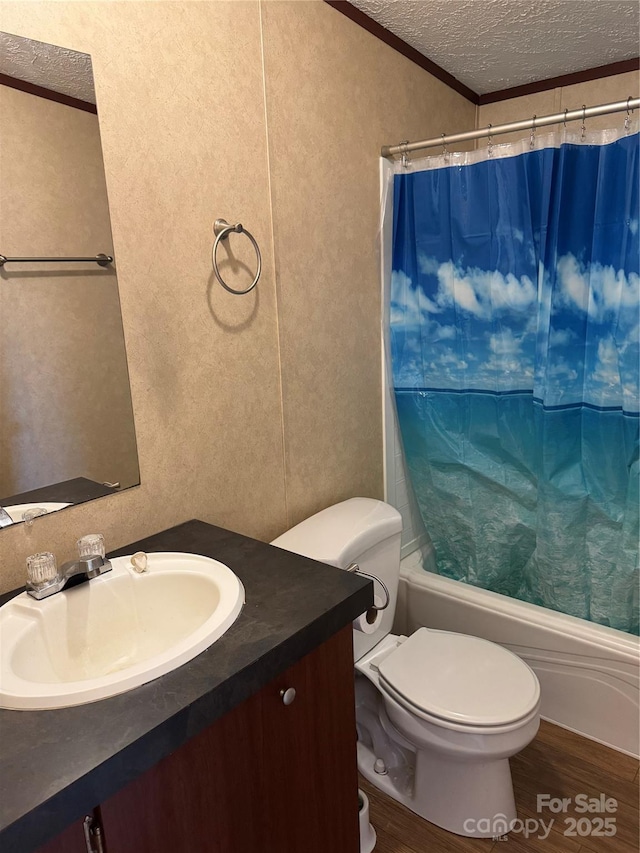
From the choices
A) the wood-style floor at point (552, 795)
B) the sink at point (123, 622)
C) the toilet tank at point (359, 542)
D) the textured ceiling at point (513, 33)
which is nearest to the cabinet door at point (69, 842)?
the sink at point (123, 622)

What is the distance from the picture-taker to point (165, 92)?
1383mm

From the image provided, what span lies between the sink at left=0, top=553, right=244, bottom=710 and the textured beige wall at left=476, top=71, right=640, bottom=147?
218 cm

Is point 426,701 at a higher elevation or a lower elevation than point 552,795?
higher

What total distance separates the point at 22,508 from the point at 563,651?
172 cm

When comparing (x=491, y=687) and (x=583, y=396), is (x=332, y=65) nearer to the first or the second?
(x=583, y=396)

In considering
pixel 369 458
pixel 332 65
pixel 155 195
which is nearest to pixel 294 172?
pixel 332 65

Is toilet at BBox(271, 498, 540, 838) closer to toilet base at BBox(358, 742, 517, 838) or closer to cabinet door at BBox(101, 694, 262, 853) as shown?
toilet base at BBox(358, 742, 517, 838)

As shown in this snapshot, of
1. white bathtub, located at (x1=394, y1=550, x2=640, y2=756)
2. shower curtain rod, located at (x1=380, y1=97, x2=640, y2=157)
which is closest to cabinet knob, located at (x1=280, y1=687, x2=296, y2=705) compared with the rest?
white bathtub, located at (x1=394, y1=550, x2=640, y2=756)

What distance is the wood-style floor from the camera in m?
1.60

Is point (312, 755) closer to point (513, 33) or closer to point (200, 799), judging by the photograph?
point (200, 799)

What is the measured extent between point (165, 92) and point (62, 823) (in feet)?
4.79

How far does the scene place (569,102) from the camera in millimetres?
2475

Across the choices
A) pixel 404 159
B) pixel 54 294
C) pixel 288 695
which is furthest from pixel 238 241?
pixel 288 695

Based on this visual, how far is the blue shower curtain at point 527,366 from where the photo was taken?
180 cm
